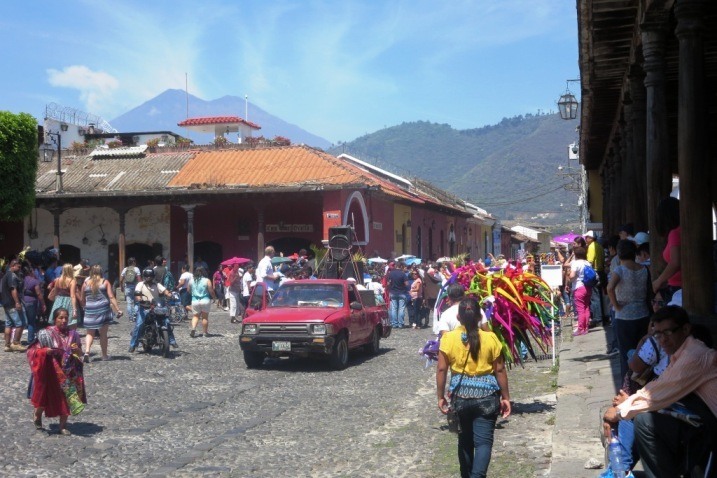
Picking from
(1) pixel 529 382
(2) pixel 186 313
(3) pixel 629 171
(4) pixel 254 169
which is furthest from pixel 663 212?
(4) pixel 254 169

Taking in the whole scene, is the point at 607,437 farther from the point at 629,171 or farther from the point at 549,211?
the point at 549,211

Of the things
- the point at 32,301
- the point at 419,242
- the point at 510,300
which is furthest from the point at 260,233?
the point at 510,300

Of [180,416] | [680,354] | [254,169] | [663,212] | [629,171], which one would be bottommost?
[180,416]

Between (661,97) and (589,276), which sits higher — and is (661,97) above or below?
above

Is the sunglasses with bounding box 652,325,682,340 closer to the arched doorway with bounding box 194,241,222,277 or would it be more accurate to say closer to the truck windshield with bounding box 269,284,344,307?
the truck windshield with bounding box 269,284,344,307

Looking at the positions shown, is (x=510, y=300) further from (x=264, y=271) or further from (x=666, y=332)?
(x=264, y=271)

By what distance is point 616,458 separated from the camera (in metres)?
5.76

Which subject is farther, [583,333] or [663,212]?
[583,333]

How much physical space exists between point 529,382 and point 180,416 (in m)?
4.84

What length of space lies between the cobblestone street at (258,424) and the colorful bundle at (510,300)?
2.80 ft

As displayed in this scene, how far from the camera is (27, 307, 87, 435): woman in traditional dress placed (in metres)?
8.98

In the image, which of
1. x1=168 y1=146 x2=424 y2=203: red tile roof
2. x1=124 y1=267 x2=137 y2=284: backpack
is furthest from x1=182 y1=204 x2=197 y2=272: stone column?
x1=124 y1=267 x2=137 y2=284: backpack

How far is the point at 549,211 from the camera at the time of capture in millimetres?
189375

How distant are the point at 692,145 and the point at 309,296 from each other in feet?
28.7
